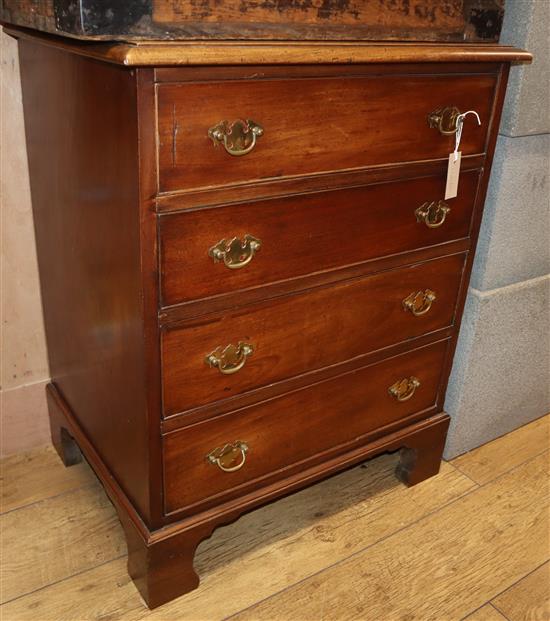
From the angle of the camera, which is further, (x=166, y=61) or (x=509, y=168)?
(x=509, y=168)

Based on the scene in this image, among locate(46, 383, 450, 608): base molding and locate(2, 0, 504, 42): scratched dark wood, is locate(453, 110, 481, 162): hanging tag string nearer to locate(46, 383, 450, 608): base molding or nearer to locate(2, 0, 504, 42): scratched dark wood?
locate(2, 0, 504, 42): scratched dark wood

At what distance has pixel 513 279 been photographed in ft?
5.68

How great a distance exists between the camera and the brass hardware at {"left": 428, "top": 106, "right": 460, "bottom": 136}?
4.17ft

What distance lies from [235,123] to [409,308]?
627 mm

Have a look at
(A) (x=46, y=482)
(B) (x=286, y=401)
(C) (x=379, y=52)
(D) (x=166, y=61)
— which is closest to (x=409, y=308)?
(B) (x=286, y=401)

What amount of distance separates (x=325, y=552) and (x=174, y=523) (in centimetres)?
40

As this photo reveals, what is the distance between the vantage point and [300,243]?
3.97ft

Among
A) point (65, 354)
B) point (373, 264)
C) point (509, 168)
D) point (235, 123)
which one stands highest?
point (235, 123)

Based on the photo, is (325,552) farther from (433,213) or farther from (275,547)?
(433,213)

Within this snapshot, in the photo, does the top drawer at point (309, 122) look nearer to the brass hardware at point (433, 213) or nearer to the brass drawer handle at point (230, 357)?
the brass hardware at point (433, 213)

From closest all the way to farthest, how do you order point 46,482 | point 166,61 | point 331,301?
point 166,61
point 331,301
point 46,482

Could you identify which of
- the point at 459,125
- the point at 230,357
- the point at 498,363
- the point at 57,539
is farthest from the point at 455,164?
the point at 57,539

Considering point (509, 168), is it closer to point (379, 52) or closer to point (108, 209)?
point (379, 52)

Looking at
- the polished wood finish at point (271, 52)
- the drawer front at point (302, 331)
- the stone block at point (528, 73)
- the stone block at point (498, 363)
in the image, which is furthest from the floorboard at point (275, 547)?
the polished wood finish at point (271, 52)
